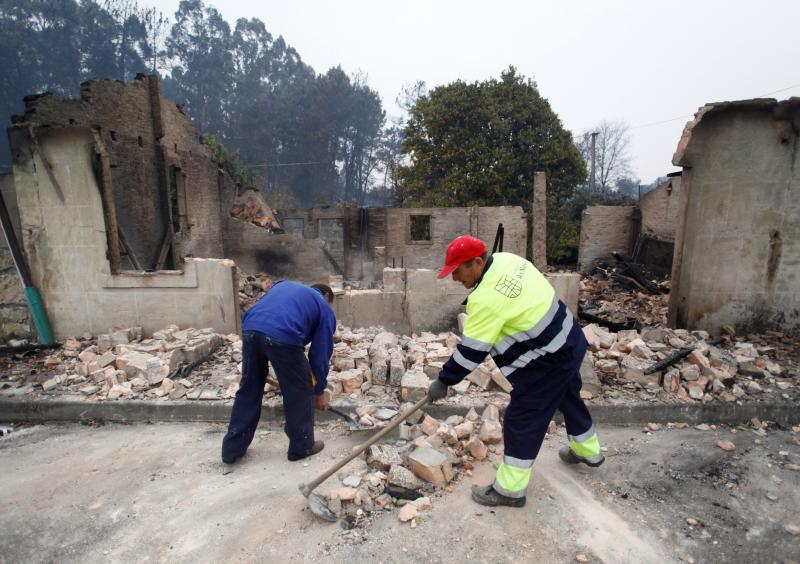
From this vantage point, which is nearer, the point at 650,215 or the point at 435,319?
the point at 435,319

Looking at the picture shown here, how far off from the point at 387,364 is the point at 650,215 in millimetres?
12396

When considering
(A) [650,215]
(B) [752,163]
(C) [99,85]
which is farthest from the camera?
(A) [650,215]

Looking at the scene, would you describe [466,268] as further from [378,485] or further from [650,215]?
[650,215]

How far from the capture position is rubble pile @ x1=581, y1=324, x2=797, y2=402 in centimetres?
403

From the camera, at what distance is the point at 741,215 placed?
5.12 metres

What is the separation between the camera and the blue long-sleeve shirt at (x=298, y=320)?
3123 mm

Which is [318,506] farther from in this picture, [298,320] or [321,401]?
[298,320]

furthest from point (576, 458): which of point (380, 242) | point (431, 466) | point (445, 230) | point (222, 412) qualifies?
point (380, 242)

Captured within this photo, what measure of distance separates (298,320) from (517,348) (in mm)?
1515

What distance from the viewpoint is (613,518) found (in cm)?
269

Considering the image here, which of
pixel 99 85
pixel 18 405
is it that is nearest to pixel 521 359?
pixel 18 405

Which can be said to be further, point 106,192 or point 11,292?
point 11,292

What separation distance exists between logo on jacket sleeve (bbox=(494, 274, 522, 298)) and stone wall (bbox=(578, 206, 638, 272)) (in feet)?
44.0

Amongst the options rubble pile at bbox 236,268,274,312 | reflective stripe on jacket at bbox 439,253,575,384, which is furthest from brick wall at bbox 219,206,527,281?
reflective stripe on jacket at bbox 439,253,575,384
